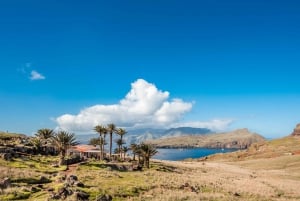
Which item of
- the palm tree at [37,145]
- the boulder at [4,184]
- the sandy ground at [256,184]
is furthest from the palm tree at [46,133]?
the boulder at [4,184]

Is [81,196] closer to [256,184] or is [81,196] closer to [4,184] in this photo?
[4,184]

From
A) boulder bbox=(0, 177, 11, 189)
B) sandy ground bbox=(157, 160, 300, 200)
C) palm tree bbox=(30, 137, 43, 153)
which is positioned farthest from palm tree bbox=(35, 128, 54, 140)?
boulder bbox=(0, 177, 11, 189)

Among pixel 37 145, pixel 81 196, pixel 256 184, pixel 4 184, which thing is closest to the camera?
pixel 81 196

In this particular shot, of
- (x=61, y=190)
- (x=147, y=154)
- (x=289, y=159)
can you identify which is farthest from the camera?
(x=289, y=159)

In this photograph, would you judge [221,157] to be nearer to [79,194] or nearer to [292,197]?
[292,197]

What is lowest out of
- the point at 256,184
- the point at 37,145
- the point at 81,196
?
the point at 256,184

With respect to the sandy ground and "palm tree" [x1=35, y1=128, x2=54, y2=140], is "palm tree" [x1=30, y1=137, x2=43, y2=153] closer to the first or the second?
"palm tree" [x1=35, y1=128, x2=54, y2=140]

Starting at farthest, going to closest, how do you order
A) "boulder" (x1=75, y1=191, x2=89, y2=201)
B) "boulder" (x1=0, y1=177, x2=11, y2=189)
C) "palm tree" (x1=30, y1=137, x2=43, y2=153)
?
"palm tree" (x1=30, y1=137, x2=43, y2=153)
"boulder" (x1=0, y1=177, x2=11, y2=189)
"boulder" (x1=75, y1=191, x2=89, y2=201)

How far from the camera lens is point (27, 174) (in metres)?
41.5

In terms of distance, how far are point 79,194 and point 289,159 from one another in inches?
3664

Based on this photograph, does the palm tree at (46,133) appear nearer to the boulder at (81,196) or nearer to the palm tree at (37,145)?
the palm tree at (37,145)

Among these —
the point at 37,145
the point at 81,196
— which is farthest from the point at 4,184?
the point at 37,145

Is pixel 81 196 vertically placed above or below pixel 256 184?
above

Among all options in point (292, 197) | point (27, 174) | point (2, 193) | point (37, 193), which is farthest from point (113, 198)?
point (292, 197)
